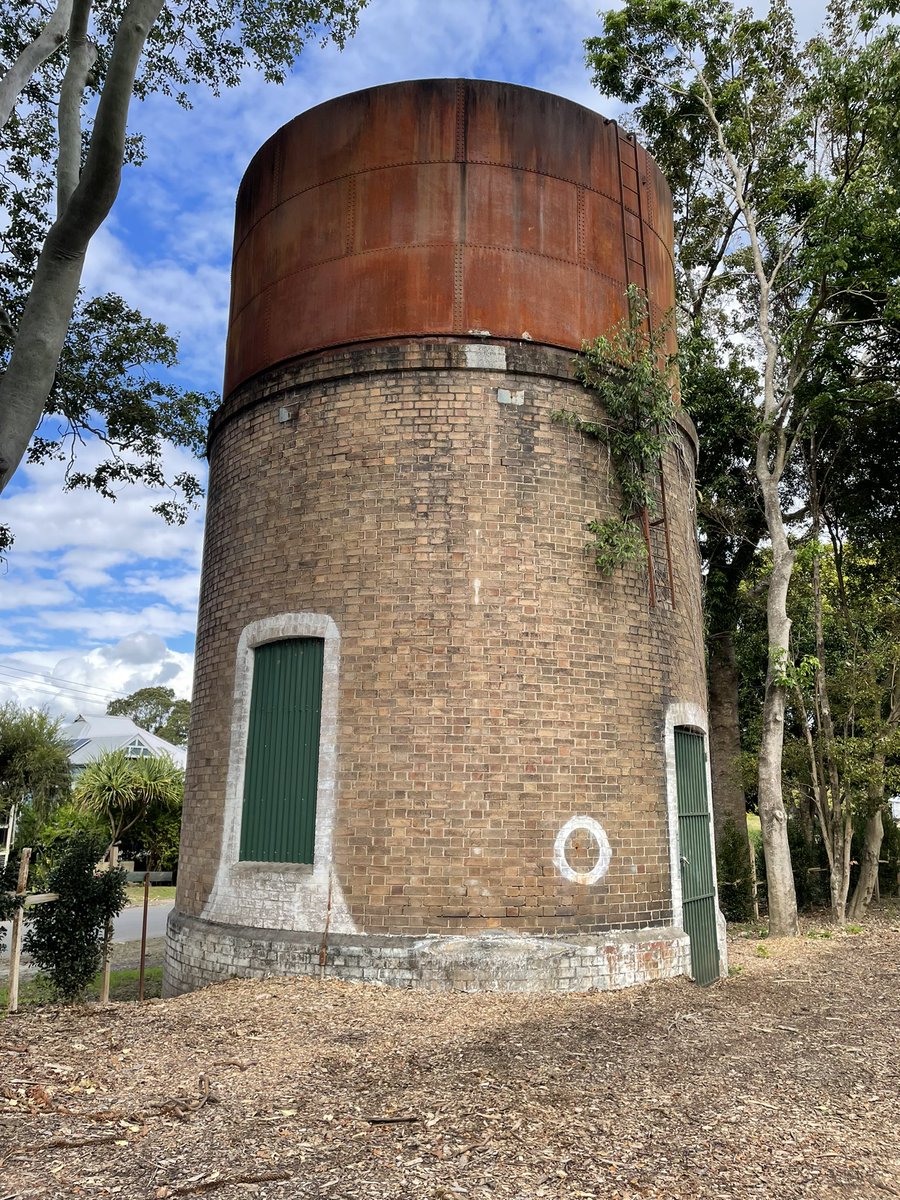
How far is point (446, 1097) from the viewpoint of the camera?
17.2 feet

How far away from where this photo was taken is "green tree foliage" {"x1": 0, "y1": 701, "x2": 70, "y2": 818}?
2666cm

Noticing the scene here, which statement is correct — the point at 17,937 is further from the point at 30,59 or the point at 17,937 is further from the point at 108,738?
the point at 108,738

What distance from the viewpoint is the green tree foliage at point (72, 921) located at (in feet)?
28.9

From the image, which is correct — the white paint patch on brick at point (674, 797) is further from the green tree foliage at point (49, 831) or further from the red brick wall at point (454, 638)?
the green tree foliage at point (49, 831)

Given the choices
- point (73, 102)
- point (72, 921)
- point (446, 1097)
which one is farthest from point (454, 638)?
point (73, 102)

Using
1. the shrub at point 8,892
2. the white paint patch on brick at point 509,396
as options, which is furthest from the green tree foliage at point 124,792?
the white paint patch on brick at point 509,396

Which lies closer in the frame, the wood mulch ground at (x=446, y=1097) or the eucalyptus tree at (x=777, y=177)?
the wood mulch ground at (x=446, y=1097)

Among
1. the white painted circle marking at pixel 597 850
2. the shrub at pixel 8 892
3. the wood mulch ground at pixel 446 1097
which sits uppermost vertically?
the white painted circle marking at pixel 597 850

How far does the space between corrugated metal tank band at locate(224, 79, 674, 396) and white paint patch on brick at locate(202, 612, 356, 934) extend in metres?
3.25

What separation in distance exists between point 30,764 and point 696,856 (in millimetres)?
23376

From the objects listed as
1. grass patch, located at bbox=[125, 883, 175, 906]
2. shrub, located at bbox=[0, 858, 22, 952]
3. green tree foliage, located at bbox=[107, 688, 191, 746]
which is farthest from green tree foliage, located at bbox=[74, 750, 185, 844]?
green tree foliage, located at bbox=[107, 688, 191, 746]

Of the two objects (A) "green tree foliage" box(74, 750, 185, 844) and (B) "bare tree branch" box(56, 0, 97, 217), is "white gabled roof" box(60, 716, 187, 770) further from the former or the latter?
(B) "bare tree branch" box(56, 0, 97, 217)

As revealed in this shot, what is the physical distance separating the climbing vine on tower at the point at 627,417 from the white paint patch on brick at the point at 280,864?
3.32m

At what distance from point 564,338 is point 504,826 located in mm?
5331
